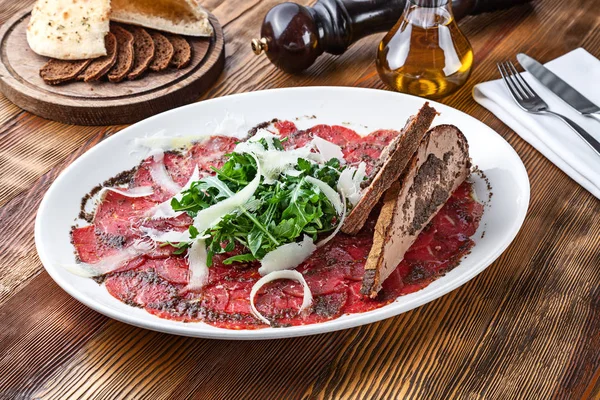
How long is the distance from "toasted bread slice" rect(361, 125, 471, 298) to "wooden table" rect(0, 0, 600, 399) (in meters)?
0.24

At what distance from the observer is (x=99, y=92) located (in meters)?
3.59

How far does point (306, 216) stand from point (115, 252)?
29.8 inches

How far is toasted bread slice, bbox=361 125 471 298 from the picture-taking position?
7.68 feet

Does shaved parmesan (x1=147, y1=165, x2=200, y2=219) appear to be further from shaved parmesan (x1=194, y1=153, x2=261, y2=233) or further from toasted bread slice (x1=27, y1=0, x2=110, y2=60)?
toasted bread slice (x1=27, y1=0, x2=110, y2=60)

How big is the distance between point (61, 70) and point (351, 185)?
1933 mm

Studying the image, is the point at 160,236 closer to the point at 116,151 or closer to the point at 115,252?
the point at 115,252

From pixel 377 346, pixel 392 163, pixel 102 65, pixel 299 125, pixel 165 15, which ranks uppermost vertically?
pixel 392 163

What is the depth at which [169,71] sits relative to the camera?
377cm

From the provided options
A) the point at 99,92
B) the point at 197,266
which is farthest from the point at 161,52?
the point at 197,266

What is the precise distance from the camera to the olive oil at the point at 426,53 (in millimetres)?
3338

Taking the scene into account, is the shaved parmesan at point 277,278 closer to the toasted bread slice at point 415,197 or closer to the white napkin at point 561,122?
the toasted bread slice at point 415,197

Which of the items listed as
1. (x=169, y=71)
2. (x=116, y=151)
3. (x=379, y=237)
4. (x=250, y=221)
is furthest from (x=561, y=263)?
(x=169, y=71)

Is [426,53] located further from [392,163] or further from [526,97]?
Answer: [392,163]

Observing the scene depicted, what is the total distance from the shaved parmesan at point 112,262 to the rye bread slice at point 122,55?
1.39 m
